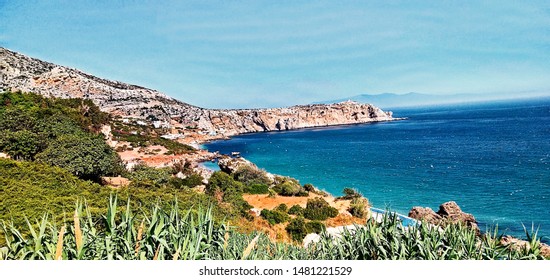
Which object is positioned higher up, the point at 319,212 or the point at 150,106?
the point at 150,106

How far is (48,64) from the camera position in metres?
66.6

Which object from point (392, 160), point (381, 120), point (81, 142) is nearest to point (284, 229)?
point (81, 142)

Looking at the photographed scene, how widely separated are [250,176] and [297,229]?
13092 millimetres

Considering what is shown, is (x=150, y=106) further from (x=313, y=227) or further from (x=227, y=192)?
(x=313, y=227)

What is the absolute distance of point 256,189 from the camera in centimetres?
2475

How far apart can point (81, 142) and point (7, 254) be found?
17.1m

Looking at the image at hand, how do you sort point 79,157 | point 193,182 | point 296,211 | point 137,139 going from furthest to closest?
point 137,139 < point 193,182 < point 296,211 < point 79,157

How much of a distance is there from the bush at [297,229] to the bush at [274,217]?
778 mm

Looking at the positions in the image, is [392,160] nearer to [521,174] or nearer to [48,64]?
[521,174]

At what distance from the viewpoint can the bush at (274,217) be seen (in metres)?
16.5

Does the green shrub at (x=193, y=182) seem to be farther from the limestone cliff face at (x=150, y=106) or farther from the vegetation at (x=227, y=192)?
the limestone cliff face at (x=150, y=106)

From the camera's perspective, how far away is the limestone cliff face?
50.9 meters

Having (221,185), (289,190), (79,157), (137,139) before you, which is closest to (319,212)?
(289,190)

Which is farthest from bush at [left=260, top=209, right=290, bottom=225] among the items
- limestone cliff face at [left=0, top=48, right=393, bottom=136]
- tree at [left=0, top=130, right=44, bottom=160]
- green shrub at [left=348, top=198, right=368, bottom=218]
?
limestone cliff face at [left=0, top=48, right=393, bottom=136]
